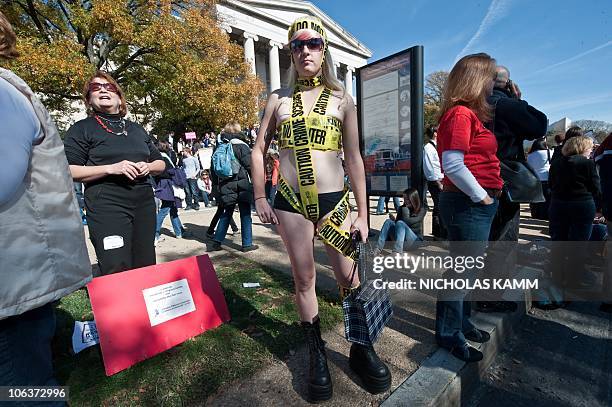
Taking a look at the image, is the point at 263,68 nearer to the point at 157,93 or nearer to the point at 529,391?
the point at 157,93

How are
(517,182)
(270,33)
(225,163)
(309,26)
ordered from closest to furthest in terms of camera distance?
(309,26)
(517,182)
(225,163)
(270,33)

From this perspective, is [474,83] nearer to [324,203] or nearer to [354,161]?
[354,161]

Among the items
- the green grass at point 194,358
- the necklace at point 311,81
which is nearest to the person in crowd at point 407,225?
the green grass at point 194,358

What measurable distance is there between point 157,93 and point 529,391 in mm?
15137

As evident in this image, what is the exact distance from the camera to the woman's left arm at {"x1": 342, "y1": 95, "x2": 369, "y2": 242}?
1.93 metres

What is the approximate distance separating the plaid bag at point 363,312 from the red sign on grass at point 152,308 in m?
1.26

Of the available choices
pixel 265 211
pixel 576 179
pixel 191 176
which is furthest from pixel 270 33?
pixel 265 211

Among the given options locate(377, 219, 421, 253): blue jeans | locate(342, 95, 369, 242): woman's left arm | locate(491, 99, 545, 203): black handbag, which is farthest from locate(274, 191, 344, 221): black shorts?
locate(377, 219, 421, 253): blue jeans

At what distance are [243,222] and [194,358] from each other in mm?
3041

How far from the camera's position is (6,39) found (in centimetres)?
119

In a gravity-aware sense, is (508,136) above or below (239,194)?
above

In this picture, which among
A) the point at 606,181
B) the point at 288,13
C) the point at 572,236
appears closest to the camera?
the point at 606,181

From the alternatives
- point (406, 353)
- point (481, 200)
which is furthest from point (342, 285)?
point (481, 200)

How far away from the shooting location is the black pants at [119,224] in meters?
2.27
